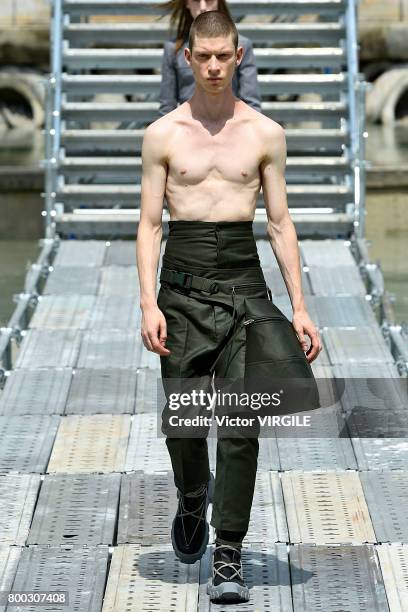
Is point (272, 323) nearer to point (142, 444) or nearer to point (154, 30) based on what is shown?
point (142, 444)

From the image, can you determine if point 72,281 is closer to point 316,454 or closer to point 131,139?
point 131,139

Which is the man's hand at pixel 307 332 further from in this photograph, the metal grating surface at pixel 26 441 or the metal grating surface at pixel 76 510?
the metal grating surface at pixel 26 441

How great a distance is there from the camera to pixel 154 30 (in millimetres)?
14117

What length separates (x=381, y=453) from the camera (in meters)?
7.93

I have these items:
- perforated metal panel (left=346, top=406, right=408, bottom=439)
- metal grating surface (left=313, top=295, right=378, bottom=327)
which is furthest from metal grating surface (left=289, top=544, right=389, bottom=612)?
metal grating surface (left=313, top=295, right=378, bottom=327)

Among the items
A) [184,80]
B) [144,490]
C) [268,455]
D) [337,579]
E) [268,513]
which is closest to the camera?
[337,579]

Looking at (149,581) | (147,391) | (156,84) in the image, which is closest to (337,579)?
(149,581)

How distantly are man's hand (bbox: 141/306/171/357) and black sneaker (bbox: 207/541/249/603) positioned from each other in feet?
2.45

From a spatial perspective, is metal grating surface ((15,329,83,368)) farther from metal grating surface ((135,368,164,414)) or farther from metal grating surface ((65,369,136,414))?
metal grating surface ((135,368,164,414))

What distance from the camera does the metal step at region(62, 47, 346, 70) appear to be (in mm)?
13995

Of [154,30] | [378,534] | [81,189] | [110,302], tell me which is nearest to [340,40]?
[154,30]

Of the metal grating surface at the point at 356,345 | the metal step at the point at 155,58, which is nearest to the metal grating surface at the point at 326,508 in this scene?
the metal grating surface at the point at 356,345

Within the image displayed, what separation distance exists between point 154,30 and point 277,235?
813 cm

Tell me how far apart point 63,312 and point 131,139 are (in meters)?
3.30
